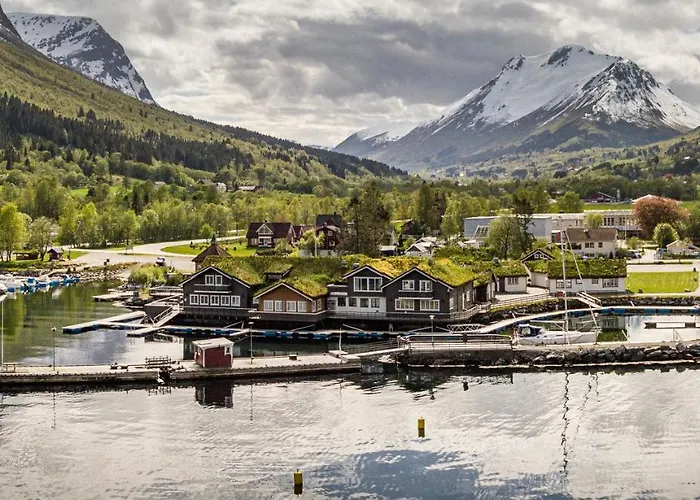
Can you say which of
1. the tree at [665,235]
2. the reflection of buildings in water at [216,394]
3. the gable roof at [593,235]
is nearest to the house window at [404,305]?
the reflection of buildings in water at [216,394]

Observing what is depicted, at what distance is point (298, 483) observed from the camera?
130ft

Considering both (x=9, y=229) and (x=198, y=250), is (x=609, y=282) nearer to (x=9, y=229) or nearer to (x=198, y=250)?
(x=198, y=250)

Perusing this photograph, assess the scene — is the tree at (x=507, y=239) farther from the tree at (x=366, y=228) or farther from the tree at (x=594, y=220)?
the tree at (x=594, y=220)

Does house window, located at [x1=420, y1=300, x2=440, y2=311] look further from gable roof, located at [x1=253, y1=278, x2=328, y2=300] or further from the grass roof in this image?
the grass roof

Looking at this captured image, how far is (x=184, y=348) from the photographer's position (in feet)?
236

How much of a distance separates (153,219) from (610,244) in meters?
85.9

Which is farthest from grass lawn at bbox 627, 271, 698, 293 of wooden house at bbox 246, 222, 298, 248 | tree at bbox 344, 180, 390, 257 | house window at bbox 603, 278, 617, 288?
wooden house at bbox 246, 222, 298, 248

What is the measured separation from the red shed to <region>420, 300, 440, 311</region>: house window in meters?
21.2

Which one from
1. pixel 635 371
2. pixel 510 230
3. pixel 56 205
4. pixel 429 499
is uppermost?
pixel 56 205

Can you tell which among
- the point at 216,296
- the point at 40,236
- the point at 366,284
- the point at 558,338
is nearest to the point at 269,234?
the point at 40,236

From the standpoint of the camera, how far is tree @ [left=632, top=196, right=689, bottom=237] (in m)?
155

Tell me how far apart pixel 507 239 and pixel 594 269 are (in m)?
24.7

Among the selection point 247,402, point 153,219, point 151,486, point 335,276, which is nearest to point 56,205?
point 153,219

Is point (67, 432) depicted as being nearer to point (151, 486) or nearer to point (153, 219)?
point (151, 486)
